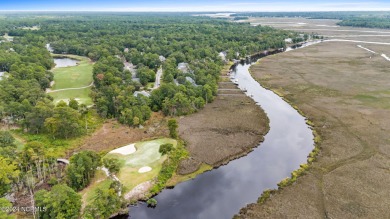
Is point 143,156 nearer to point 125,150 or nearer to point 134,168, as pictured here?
point 134,168

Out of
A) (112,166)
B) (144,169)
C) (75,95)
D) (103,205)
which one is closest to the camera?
(103,205)

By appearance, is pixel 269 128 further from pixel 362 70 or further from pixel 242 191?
pixel 362 70

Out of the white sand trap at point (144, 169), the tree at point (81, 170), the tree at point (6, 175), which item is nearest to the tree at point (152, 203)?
the white sand trap at point (144, 169)

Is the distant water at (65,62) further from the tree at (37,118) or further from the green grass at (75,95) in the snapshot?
the tree at (37,118)

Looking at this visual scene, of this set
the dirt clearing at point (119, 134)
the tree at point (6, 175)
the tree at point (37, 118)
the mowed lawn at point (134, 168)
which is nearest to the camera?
the tree at point (6, 175)

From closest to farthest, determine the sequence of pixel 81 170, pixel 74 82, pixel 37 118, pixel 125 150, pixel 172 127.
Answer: pixel 81 170 < pixel 125 150 < pixel 172 127 < pixel 37 118 < pixel 74 82

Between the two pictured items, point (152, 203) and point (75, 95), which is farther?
point (75, 95)

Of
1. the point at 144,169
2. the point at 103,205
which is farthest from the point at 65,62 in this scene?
the point at 103,205

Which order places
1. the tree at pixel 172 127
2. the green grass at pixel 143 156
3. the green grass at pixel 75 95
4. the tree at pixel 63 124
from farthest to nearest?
the green grass at pixel 75 95
the tree at pixel 172 127
the tree at pixel 63 124
the green grass at pixel 143 156
